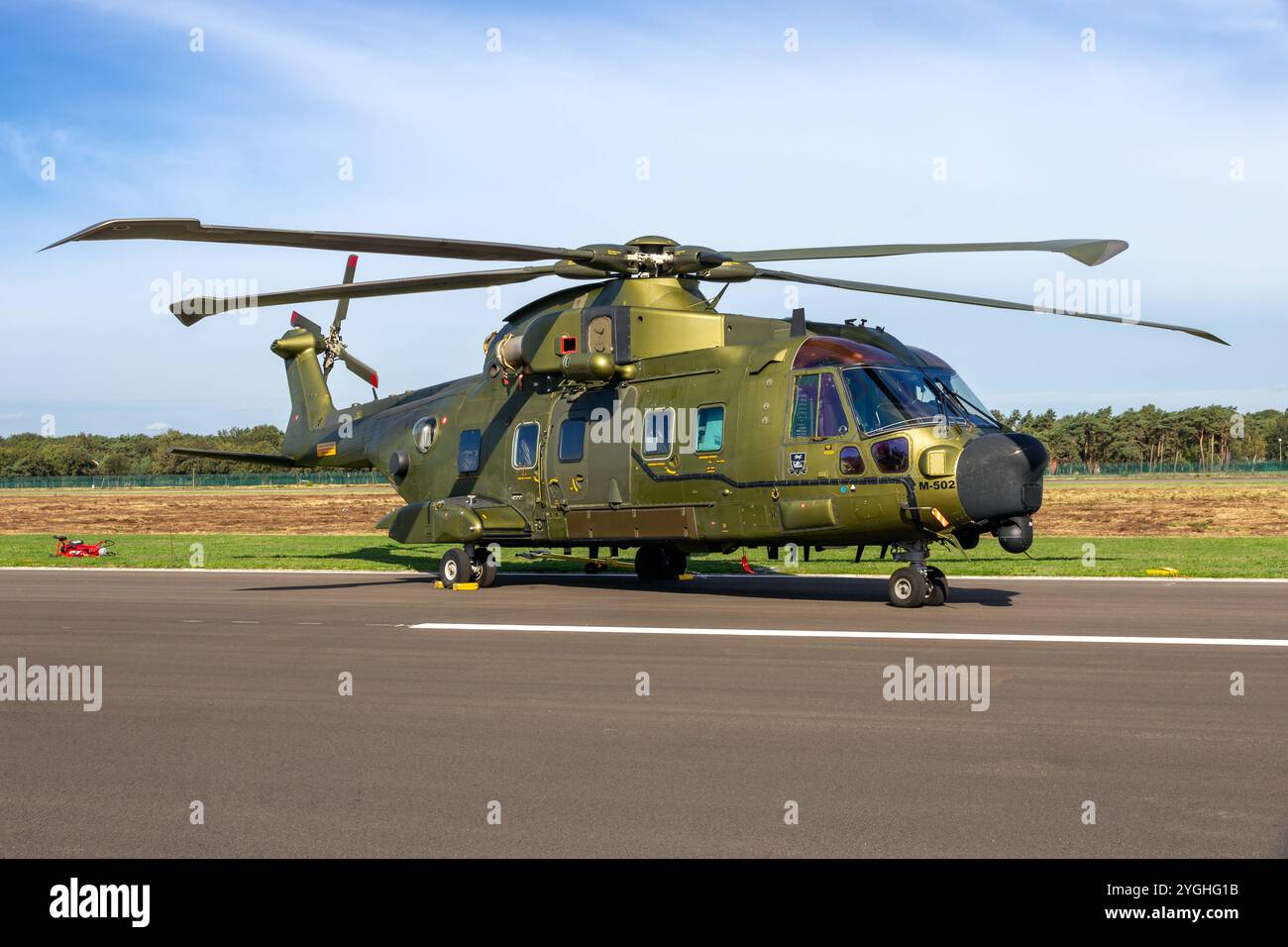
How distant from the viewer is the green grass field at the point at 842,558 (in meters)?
23.0

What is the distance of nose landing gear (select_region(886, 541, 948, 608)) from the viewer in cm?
1591

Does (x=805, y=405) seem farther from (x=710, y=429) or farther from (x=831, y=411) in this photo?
(x=710, y=429)

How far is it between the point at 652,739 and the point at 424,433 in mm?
15543

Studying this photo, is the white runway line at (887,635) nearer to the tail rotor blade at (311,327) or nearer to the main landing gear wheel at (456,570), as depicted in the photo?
the main landing gear wheel at (456,570)

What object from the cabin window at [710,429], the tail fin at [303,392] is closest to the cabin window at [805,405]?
the cabin window at [710,429]

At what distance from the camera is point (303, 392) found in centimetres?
2623

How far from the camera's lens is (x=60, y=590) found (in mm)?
19922

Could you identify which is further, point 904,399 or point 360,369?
point 360,369

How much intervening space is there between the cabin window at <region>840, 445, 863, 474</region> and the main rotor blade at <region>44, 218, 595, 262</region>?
4.84 meters

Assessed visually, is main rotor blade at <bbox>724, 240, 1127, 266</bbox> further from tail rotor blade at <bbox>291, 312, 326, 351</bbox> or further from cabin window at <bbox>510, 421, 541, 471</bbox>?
tail rotor blade at <bbox>291, 312, 326, 351</bbox>

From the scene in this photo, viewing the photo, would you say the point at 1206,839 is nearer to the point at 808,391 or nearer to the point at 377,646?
the point at 377,646

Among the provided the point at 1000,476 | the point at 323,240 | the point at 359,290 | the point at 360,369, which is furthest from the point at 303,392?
the point at 1000,476
